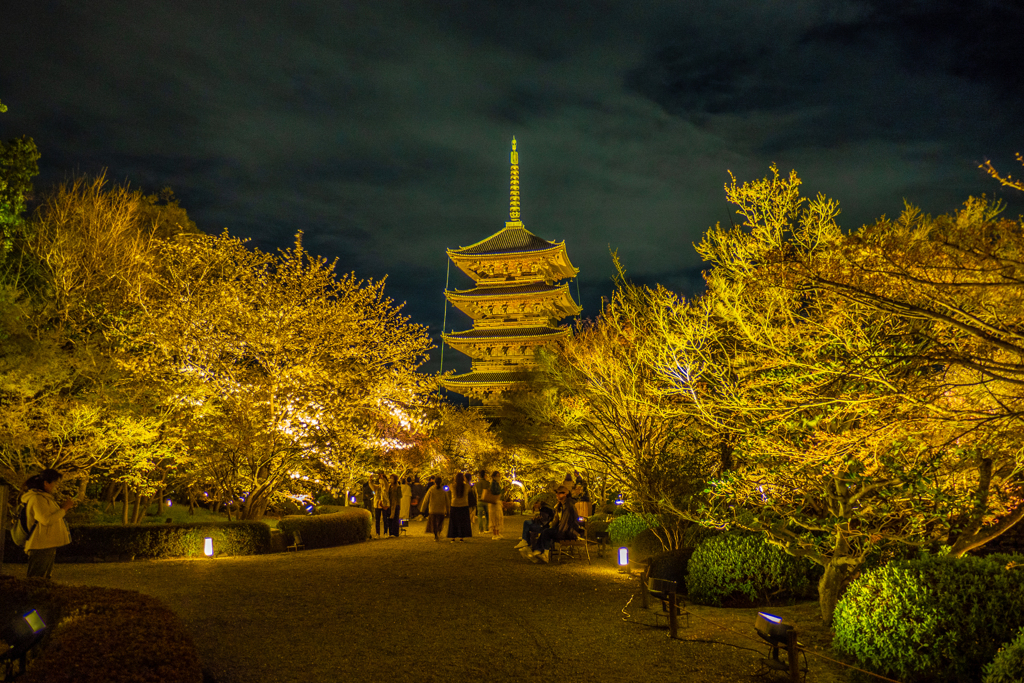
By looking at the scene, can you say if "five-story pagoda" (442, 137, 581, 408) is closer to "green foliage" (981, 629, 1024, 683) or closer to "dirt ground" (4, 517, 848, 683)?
"dirt ground" (4, 517, 848, 683)

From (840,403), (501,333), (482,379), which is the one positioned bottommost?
(840,403)

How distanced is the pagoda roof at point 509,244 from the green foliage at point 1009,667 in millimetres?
40781

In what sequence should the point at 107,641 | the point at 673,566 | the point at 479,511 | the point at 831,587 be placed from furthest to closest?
the point at 479,511 → the point at 673,566 → the point at 831,587 → the point at 107,641

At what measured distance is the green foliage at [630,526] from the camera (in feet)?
46.6

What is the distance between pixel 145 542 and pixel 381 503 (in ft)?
22.7

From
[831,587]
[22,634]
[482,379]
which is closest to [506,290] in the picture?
[482,379]

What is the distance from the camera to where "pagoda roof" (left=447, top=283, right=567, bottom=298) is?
148ft

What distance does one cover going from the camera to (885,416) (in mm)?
5574

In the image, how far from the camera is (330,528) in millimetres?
18219

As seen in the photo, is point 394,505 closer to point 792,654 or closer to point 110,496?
point 110,496

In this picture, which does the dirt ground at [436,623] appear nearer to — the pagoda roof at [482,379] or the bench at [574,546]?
the bench at [574,546]

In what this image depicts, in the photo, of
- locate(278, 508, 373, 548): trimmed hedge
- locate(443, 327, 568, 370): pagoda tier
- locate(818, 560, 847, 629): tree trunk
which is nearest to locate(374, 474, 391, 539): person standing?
locate(278, 508, 373, 548): trimmed hedge

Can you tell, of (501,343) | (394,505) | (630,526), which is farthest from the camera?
(501,343)

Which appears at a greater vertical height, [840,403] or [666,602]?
[840,403]
